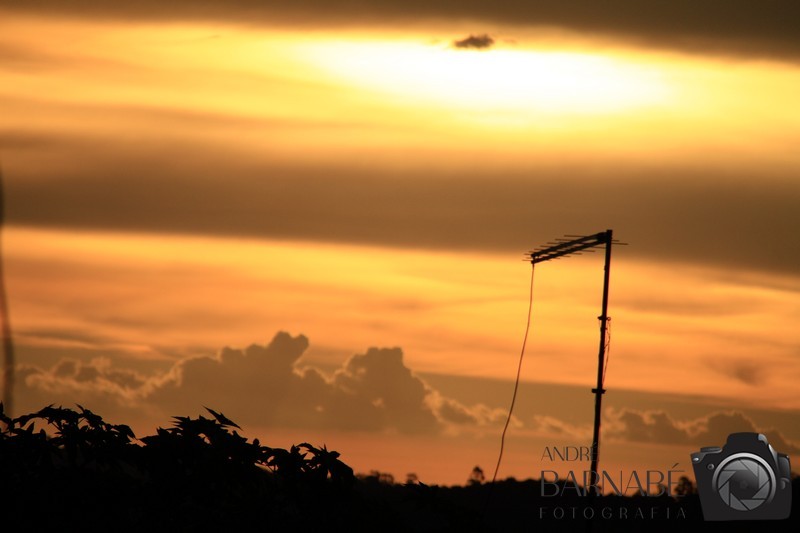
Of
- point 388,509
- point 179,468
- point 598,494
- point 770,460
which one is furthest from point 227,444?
point 770,460

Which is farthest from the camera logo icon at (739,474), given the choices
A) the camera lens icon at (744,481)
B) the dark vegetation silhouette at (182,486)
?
the dark vegetation silhouette at (182,486)

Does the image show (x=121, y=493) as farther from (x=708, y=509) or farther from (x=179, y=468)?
(x=708, y=509)

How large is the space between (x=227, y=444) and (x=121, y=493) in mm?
1932

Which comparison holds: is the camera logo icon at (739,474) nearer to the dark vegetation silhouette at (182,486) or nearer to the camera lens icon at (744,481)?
the camera lens icon at (744,481)

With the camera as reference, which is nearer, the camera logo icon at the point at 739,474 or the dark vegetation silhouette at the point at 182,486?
the dark vegetation silhouette at the point at 182,486

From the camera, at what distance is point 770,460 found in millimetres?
52906

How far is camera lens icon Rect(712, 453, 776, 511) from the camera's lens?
53.1 m

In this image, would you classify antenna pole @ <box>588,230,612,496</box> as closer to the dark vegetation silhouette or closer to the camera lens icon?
the camera lens icon

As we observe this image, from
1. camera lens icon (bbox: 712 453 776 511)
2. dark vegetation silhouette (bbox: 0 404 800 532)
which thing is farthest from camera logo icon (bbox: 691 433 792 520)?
dark vegetation silhouette (bbox: 0 404 800 532)

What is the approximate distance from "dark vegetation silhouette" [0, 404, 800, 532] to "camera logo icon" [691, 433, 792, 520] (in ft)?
113

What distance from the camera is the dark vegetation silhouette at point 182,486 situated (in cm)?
1806

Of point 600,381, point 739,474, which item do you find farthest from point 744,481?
point 600,381

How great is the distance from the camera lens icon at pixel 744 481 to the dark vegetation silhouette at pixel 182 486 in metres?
36.4

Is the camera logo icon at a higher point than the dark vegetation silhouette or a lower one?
higher
